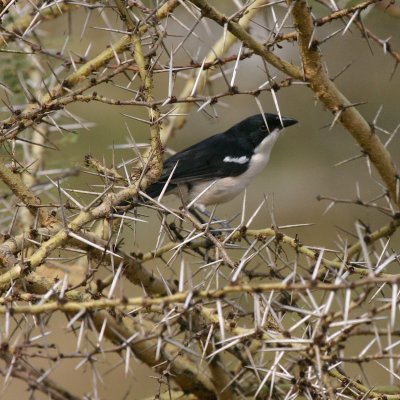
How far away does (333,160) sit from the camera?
1156 centimetres

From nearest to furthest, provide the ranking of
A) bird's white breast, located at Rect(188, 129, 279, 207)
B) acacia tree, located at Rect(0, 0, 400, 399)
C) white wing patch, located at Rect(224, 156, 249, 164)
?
acacia tree, located at Rect(0, 0, 400, 399), bird's white breast, located at Rect(188, 129, 279, 207), white wing patch, located at Rect(224, 156, 249, 164)

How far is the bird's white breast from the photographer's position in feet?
18.3

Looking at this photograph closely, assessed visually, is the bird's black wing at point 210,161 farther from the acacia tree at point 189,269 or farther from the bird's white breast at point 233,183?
the acacia tree at point 189,269

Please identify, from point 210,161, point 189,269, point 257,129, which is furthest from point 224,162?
point 189,269

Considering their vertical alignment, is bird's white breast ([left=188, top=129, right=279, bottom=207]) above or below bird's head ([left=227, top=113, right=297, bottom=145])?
below

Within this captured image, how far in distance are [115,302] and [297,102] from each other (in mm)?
11132

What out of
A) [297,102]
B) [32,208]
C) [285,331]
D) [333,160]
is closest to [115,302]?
[285,331]

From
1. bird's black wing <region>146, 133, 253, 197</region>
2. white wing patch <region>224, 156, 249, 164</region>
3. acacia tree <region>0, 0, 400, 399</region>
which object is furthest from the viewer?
white wing patch <region>224, 156, 249, 164</region>

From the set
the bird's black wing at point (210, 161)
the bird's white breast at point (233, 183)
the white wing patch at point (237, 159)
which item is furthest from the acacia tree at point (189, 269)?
the white wing patch at point (237, 159)

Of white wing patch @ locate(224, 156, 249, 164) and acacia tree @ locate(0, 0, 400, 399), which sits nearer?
acacia tree @ locate(0, 0, 400, 399)

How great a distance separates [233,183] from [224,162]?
0.49 ft

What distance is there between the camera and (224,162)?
5645 mm

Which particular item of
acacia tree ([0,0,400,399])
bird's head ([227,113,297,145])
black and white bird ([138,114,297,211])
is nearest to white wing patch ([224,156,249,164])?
black and white bird ([138,114,297,211])

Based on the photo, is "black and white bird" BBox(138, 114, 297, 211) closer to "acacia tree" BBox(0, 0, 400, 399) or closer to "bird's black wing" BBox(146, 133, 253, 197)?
"bird's black wing" BBox(146, 133, 253, 197)
